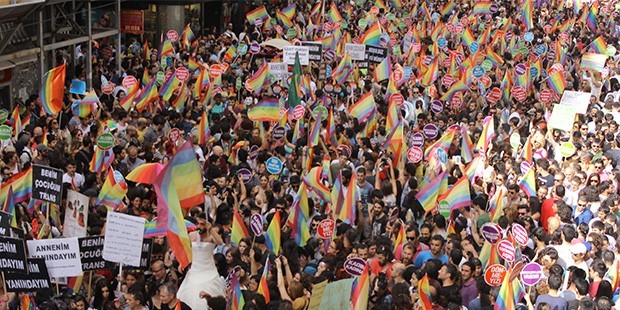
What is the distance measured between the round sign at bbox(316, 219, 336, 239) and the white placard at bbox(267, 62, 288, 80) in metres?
9.03

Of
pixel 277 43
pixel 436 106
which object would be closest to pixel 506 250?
pixel 436 106

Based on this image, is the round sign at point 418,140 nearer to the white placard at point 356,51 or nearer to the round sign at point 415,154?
the round sign at point 415,154

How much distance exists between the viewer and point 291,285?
33.7 ft

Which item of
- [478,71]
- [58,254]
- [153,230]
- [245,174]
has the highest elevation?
[58,254]

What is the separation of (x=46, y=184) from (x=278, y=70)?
30.6 feet

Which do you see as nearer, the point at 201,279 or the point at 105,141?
the point at 201,279

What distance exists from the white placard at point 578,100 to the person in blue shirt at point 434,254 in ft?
26.2

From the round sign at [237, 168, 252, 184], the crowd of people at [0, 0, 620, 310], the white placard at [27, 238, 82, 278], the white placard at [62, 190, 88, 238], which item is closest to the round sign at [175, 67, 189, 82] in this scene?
the crowd of people at [0, 0, 620, 310]

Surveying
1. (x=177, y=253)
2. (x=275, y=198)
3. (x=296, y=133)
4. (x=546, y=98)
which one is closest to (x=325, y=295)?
(x=177, y=253)

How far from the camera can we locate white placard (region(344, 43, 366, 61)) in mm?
21844

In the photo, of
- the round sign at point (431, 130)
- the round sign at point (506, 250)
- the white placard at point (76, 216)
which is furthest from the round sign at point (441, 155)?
the white placard at point (76, 216)

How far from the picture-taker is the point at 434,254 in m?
11.4

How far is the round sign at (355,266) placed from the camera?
1051 centimetres

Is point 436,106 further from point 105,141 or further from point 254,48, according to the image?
point 105,141
